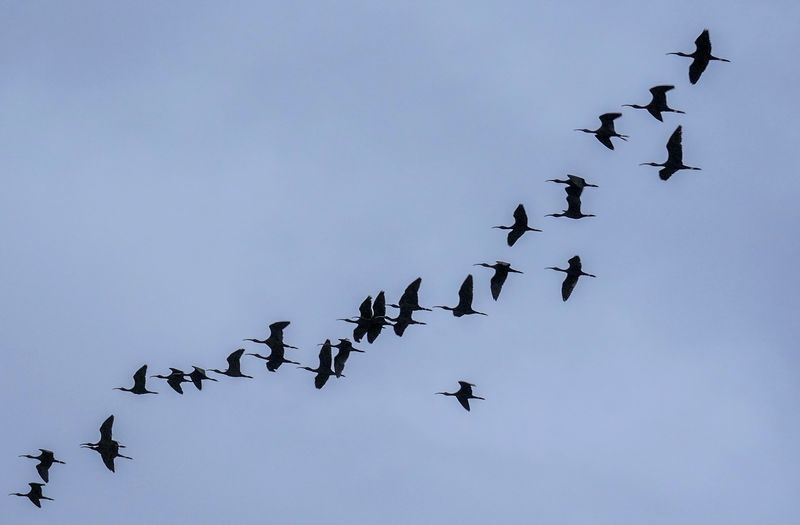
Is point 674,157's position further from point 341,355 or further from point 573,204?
point 341,355

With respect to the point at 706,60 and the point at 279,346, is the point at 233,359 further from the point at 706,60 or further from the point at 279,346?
the point at 706,60

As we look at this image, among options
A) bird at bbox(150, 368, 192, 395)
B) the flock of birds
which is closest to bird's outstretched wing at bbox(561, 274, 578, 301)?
the flock of birds

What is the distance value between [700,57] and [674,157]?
202 inches

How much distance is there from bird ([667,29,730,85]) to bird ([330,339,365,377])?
20.3 meters

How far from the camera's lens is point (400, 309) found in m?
93.1

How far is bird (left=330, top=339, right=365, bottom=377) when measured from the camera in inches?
3644

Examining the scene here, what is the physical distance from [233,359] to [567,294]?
55.2ft

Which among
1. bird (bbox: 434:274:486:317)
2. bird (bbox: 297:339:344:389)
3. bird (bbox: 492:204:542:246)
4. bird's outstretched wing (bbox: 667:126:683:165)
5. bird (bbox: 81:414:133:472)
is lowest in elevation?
bird (bbox: 81:414:133:472)

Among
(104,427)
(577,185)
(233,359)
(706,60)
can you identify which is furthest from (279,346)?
→ (706,60)

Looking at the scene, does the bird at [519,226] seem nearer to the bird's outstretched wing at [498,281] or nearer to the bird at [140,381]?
the bird's outstretched wing at [498,281]

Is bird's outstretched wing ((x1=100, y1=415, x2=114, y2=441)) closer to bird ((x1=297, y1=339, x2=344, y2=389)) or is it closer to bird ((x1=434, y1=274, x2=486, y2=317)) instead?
bird ((x1=297, y1=339, x2=344, y2=389))

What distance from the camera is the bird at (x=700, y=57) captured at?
8519 centimetres

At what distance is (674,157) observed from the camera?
8850 cm

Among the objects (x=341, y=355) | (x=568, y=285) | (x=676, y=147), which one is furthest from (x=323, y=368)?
(x=676, y=147)
